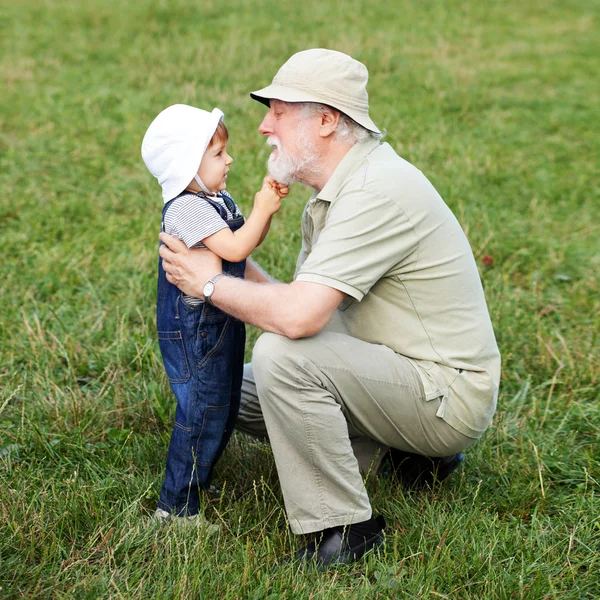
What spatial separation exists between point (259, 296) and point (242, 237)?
0.24 meters

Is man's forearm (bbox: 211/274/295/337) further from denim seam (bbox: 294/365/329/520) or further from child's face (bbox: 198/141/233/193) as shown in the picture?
child's face (bbox: 198/141/233/193)

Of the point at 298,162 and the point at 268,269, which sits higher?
the point at 298,162

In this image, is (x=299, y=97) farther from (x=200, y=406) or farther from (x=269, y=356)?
(x=200, y=406)

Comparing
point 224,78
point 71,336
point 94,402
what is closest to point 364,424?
point 94,402

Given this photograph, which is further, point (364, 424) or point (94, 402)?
point (94, 402)

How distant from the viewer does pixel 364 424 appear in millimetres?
3420

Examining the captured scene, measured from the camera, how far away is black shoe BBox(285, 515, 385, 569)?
321 cm

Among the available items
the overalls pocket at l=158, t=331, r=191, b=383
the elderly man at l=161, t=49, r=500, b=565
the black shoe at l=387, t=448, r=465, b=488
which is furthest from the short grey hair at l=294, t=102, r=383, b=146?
the black shoe at l=387, t=448, r=465, b=488

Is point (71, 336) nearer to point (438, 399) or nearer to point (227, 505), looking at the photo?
point (227, 505)

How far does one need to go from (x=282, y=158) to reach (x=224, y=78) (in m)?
6.40

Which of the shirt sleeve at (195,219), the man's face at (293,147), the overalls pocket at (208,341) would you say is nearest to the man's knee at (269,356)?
the overalls pocket at (208,341)

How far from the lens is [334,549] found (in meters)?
3.23

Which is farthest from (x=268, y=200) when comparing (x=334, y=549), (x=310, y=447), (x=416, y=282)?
(x=334, y=549)

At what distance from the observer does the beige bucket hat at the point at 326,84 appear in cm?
344
